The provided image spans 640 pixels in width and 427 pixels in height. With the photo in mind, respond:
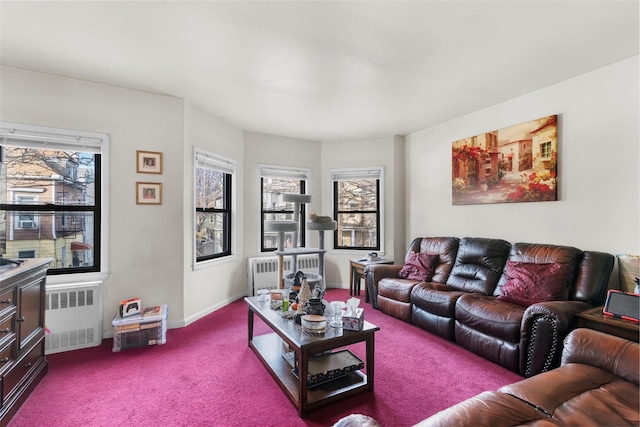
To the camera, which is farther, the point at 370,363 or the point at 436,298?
the point at 436,298

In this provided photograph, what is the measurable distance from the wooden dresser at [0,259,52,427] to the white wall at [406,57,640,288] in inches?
172

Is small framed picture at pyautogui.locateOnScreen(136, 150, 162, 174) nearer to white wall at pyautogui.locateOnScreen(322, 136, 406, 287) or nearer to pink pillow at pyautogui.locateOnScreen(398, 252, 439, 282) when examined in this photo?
white wall at pyautogui.locateOnScreen(322, 136, 406, 287)

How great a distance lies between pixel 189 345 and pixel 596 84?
4487mm

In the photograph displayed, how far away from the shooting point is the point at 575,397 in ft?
4.60

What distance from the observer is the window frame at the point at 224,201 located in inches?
137

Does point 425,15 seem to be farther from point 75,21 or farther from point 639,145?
point 75,21

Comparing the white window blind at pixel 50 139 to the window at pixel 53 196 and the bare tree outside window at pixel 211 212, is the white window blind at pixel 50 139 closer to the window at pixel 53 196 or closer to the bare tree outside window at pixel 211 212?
the window at pixel 53 196

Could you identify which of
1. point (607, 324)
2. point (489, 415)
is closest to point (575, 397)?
point (489, 415)

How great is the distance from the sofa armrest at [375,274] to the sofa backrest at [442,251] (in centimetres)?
47

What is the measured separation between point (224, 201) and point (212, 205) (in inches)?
10.7

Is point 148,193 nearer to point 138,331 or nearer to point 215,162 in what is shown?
point 215,162

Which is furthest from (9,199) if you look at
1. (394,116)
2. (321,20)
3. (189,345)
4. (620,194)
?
(620,194)

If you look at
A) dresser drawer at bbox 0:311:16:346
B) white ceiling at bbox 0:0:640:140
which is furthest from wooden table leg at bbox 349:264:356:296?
dresser drawer at bbox 0:311:16:346

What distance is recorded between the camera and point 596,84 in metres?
2.63
